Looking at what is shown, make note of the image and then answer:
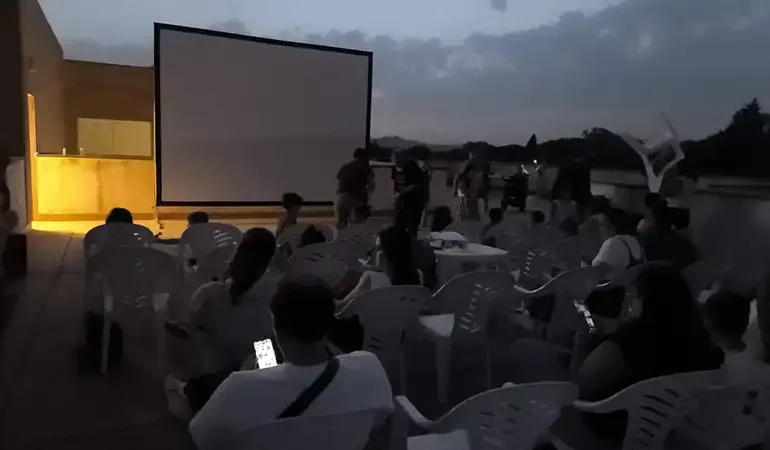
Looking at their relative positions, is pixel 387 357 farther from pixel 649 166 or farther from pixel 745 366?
pixel 649 166

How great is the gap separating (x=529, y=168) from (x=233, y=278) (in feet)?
32.1

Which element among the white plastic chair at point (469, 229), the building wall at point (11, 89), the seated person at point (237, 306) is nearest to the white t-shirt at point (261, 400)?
the seated person at point (237, 306)

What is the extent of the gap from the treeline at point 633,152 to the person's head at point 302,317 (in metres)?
7.89

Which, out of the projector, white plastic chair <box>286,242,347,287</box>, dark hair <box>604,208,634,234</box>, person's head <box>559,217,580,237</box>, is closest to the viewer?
white plastic chair <box>286,242,347,287</box>

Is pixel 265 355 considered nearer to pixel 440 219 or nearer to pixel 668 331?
pixel 668 331

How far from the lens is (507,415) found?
169cm

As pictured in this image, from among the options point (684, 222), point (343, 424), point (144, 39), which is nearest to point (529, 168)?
point (684, 222)

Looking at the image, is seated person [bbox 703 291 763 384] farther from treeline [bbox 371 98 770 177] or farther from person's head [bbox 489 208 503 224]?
treeline [bbox 371 98 770 177]

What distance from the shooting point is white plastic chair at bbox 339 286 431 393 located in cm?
277

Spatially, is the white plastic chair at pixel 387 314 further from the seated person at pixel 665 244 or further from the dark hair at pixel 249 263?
the seated person at pixel 665 244

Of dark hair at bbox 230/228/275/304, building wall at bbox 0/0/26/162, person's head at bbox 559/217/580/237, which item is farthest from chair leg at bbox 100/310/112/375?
building wall at bbox 0/0/26/162

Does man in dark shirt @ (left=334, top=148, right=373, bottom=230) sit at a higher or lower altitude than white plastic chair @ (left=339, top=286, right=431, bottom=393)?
higher

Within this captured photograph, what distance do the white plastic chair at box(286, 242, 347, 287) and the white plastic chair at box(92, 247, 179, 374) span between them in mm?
727

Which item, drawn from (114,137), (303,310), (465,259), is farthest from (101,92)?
(303,310)
